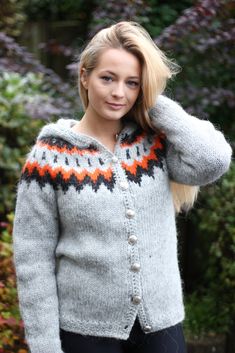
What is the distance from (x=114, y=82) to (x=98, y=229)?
46 centimetres

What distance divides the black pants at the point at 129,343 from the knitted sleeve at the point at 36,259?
5 centimetres

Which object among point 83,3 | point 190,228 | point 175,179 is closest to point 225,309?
point 190,228

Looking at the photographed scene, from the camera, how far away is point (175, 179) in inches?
95.2

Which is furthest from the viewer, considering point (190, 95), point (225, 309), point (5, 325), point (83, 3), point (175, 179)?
point (83, 3)

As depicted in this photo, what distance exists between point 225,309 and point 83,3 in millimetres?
2949

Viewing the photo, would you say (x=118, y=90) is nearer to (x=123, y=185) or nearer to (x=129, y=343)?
(x=123, y=185)

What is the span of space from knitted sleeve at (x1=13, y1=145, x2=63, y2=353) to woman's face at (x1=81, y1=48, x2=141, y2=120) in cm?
26

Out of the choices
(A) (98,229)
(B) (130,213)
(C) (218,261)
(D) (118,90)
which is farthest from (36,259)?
(C) (218,261)

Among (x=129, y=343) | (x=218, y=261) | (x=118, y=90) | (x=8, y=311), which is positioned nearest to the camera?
(x=118, y=90)

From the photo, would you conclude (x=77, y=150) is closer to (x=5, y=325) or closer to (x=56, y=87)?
(x=5, y=325)

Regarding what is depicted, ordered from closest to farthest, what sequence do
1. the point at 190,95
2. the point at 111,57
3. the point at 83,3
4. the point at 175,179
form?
1. the point at 111,57
2. the point at 175,179
3. the point at 190,95
4. the point at 83,3

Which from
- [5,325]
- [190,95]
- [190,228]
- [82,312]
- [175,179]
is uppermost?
[175,179]

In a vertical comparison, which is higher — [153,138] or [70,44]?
[153,138]

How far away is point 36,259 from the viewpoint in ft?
7.55
